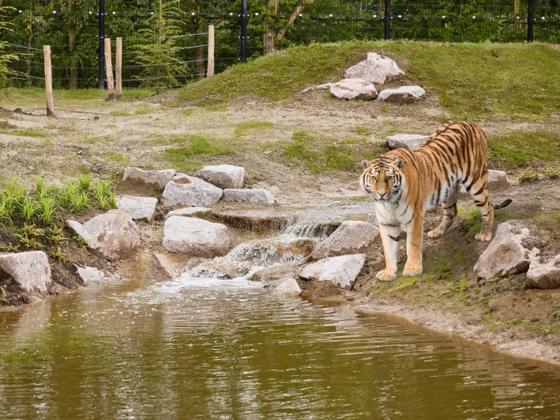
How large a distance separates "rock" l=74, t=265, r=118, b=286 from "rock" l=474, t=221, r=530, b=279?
12.8 feet

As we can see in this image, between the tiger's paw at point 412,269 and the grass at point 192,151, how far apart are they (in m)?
5.90

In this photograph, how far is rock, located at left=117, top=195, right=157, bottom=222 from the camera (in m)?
13.2

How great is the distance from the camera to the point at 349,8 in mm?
27891

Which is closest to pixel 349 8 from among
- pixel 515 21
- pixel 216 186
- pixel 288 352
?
pixel 515 21

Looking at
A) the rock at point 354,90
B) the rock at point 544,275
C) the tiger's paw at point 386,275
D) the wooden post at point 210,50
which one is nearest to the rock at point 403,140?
the rock at point 354,90

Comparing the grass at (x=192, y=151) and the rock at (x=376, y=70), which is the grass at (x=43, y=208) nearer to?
the grass at (x=192, y=151)

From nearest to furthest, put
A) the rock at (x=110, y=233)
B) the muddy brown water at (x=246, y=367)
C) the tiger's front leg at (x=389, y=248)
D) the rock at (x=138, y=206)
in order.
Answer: the muddy brown water at (x=246, y=367) < the tiger's front leg at (x=389, y=248) < the rock at (x=110, y=233) < the rock at (x=138, y=206)

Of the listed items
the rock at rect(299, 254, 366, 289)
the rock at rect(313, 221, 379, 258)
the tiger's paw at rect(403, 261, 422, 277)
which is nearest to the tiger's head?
the tiger's paw at rect(403, 261, 422, 277)

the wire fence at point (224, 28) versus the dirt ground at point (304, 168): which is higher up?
the wire fence at point (224, 28)

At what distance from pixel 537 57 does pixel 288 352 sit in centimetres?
1618

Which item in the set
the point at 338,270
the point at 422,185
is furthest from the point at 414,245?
the point at 338,270

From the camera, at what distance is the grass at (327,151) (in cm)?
1680

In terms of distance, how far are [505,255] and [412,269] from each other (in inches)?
37.0

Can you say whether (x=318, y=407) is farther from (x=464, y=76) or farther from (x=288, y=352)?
(x=464, y=76)
